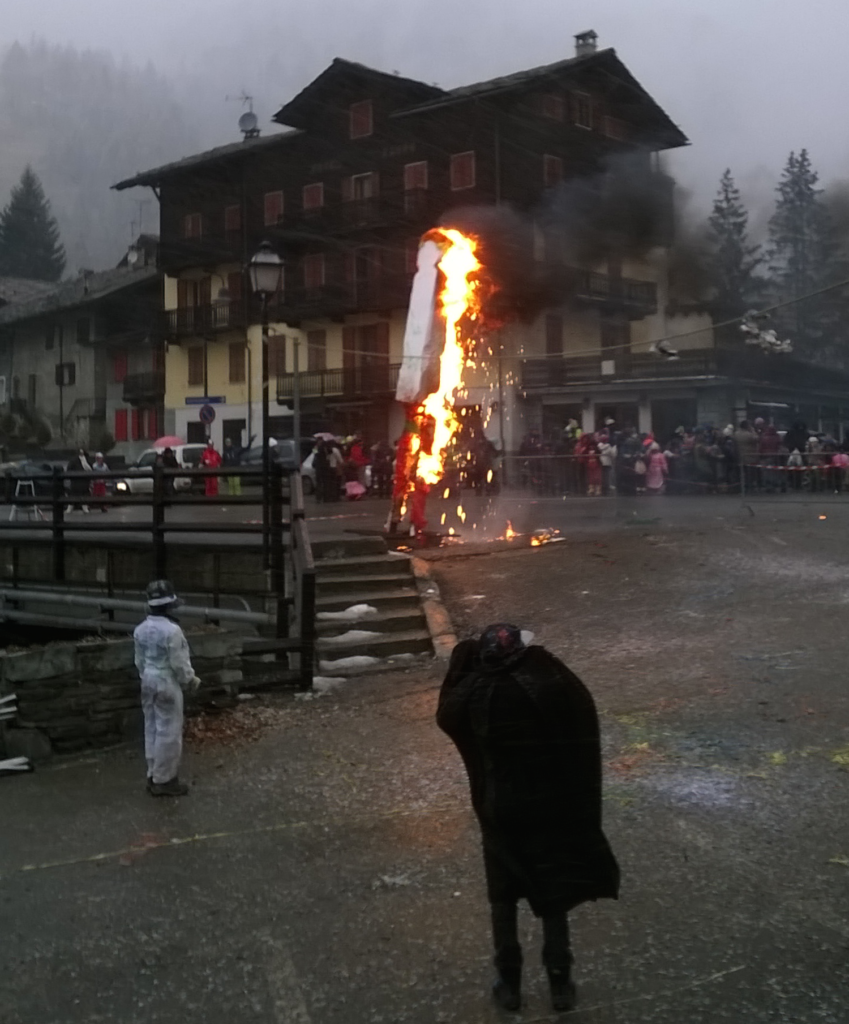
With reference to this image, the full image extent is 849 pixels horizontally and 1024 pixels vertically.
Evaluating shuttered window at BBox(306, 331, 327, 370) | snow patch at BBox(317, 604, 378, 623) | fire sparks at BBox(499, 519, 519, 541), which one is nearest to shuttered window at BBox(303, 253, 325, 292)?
shuttered window at BBox(306, 331, 327, 370)

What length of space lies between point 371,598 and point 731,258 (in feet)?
38.6

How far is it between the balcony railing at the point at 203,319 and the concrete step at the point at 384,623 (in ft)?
112

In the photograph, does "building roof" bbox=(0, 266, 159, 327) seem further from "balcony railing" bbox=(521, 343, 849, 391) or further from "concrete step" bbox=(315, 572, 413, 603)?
"concrete step" bbox=(315, 572, 413, 603)

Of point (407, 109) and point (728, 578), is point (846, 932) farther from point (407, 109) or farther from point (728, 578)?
point (407, 109)

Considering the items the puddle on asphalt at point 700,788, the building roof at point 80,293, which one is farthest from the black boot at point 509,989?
the building roof at point 80,293

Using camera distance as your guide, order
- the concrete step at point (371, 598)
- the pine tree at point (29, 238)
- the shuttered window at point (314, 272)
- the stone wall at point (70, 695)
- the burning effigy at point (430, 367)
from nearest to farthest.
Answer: the stone wall at point (70, 695) → the concrete step at point (371, 598) → the burning effigy at point (430, 367) → the shuttered window at point (314, 272) → the pine tree at point (29, 238)

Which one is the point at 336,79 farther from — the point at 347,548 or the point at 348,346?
the point at 347,548

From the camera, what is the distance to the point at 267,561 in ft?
34.3

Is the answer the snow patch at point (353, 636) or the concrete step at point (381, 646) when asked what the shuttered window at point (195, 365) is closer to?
the snow patch at point (353, 636)

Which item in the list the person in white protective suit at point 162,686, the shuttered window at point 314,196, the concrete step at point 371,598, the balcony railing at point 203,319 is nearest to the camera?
the person in white protective suit at point 162,686

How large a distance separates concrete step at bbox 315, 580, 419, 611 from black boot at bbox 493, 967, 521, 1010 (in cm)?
708

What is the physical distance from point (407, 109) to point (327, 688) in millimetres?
31877

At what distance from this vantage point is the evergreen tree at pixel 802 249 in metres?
18.7

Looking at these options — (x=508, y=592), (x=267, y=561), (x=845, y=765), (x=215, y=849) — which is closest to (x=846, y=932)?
(x=845, y=765)
